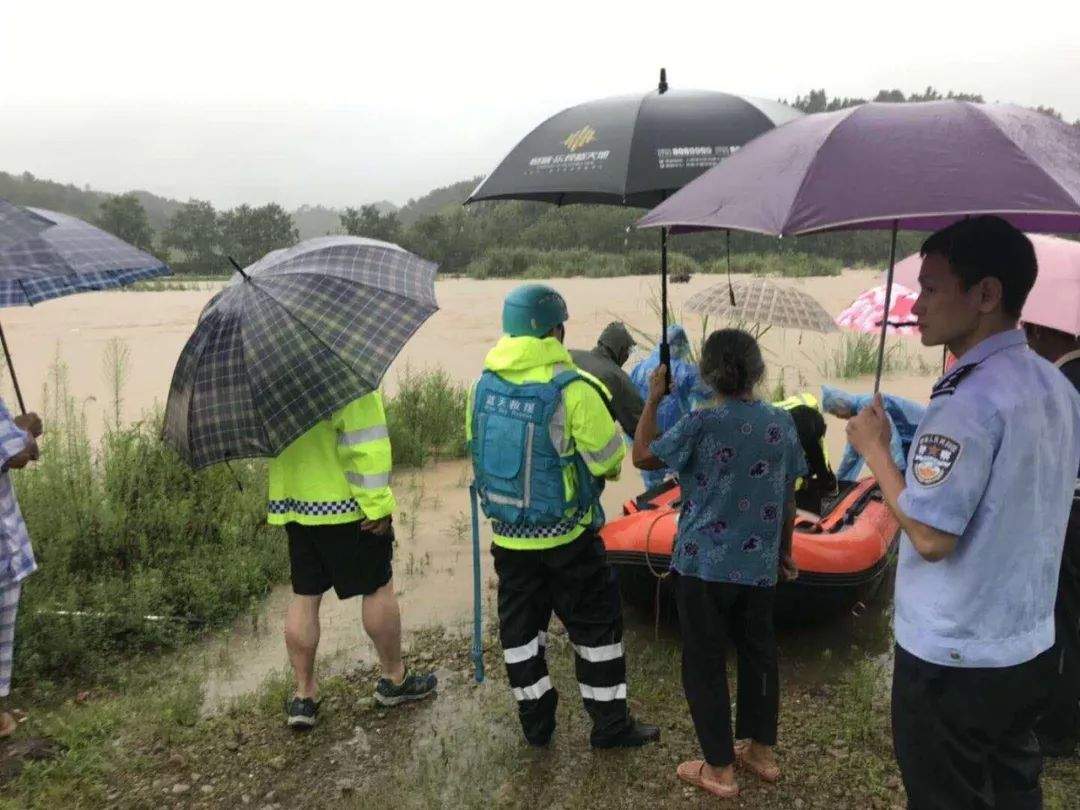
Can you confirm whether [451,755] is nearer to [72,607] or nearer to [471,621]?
[471,621]

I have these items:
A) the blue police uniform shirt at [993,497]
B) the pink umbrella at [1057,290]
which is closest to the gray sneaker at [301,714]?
the blue police uniform shirt at [993,497]

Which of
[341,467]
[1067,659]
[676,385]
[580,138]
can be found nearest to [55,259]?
[341,467]

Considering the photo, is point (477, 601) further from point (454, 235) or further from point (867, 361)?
point (454, 235)

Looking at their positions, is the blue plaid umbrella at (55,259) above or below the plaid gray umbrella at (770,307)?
above

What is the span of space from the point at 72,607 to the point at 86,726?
908mm

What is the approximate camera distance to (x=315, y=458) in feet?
9.68

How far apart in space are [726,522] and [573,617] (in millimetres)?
698

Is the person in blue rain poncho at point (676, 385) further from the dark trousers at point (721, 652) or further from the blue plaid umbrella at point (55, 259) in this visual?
the blue plaid umbrella at point (55, 259)

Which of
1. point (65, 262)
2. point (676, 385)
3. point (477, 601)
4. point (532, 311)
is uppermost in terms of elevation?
point (65, 262)

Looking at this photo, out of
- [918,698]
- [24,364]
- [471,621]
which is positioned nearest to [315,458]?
[471,621]

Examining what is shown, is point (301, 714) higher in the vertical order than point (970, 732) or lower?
lower

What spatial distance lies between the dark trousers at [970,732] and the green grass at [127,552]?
344 centimetres

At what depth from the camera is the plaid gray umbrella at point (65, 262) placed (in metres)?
2.38

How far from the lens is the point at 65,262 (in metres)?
2.52
